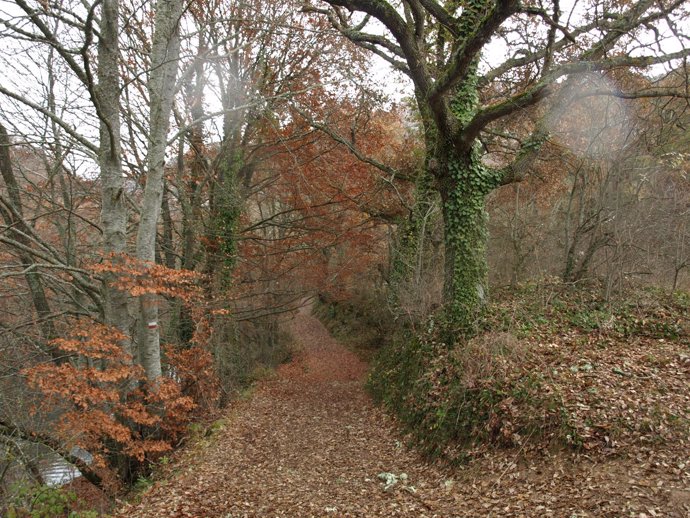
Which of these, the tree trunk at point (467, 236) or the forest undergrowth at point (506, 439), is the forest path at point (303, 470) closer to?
the forest undergrowth at point (506, 439)

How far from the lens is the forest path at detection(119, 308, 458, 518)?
5.68 m

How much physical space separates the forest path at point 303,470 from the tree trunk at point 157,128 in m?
2.22

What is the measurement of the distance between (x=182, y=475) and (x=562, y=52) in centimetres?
1139

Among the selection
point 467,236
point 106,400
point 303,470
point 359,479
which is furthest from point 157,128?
point 359,479

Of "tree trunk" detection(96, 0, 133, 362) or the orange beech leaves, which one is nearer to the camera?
the orange beech leaves

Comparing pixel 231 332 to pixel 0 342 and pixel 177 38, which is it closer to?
pixel 0 342

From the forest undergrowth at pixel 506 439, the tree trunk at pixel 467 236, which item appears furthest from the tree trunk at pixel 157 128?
the tree trunk at pixel 467 236

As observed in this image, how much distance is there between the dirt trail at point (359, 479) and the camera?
427 cm

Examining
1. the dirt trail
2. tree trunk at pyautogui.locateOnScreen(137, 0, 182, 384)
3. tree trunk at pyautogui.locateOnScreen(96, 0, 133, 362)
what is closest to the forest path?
the dirt trail

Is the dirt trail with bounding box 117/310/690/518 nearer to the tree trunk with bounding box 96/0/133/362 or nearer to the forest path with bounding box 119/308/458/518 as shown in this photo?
the forest path with bounding box 119/308/458/518

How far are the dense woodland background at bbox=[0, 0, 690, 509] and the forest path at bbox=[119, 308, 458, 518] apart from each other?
33.9 inches

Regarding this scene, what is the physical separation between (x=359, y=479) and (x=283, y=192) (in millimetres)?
9990

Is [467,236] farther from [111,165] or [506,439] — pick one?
[111,165]

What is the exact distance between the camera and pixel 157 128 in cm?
792
